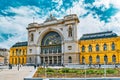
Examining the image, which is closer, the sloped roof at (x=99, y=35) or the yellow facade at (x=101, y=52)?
the yellow facade at (x=101, y=52)

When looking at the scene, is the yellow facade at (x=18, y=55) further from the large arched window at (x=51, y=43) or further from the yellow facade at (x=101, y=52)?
the yellow facade at (x=101, y=52)

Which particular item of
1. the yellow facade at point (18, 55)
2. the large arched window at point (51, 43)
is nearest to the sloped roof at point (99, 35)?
the large arched window at point (51, 43)

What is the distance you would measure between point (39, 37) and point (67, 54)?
13.0 metres

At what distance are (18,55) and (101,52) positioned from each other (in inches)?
1306

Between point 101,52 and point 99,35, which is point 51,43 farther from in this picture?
point 101,52

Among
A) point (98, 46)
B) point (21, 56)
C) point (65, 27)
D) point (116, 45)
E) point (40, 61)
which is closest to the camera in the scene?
point (116, 45)

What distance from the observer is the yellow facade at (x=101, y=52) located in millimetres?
46031

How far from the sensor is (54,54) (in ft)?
180

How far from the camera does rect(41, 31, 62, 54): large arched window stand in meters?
55.5

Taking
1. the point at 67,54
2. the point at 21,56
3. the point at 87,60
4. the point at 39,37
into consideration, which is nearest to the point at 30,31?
the point at 39,37

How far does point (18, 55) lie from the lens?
66000 mm

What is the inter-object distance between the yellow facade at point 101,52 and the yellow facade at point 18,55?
78.3 ft

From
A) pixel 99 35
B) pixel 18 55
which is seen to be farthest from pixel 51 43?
pixel 18 55

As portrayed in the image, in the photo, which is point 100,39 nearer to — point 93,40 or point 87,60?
point 93,40
